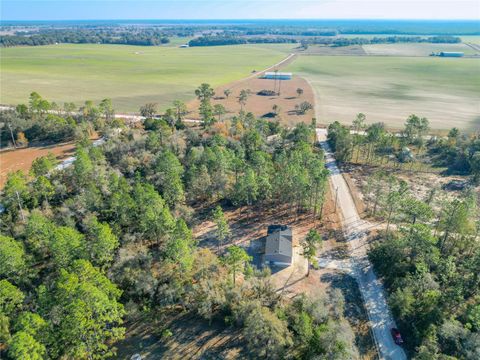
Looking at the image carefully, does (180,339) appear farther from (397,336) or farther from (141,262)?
(397,336)

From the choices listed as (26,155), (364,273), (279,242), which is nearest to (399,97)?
(364,273)

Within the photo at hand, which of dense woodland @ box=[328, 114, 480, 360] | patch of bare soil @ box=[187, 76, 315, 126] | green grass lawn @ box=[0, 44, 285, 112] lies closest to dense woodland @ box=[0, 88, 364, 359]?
dense woodland @ box=[328, 114, 480, 360]

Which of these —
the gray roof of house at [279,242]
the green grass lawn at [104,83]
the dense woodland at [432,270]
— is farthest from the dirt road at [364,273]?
the green grass lawn at [104,83]

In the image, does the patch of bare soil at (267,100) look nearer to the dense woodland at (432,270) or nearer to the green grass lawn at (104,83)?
the green grass lawn at (104,83)

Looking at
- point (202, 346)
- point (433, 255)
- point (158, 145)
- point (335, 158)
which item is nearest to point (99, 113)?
point (158, 145)

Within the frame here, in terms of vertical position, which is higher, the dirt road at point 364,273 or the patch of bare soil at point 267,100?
the patch of bare soil at point 267,100

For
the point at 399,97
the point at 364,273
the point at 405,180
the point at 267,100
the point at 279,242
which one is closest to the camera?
the point at 364,273

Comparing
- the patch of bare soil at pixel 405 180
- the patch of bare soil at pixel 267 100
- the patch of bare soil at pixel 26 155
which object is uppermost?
the patch of bare soil at pixel 267 100

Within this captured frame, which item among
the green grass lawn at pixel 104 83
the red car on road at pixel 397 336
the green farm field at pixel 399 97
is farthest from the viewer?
the green grass lawn at pixel 104 83
